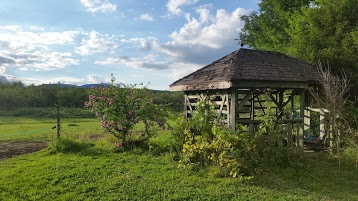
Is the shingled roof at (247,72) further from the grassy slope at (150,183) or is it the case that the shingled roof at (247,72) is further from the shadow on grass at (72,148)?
the shadow on grass at (72,148)

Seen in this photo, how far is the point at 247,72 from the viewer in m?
8.56

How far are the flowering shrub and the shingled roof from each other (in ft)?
4.63

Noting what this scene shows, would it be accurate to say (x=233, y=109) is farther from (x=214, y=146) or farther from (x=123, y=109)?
(x=123, y=109)

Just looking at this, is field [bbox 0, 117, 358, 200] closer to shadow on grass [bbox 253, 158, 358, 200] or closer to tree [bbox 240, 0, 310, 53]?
shadow on grass [bbox 253, 158, 358, 200]

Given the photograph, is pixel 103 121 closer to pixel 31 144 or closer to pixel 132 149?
pixel 132 149

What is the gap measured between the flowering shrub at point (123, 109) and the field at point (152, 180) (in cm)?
118

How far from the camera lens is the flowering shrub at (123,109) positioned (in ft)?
32.9

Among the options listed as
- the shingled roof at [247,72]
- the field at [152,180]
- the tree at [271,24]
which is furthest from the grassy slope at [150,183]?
the tree at [271,24]

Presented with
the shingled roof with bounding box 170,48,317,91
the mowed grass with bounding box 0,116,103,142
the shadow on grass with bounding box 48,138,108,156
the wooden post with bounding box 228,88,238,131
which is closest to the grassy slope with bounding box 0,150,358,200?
the shadow on grass with bounding box 48,138,108,156

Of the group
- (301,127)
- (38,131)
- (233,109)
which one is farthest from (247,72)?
(38,131)

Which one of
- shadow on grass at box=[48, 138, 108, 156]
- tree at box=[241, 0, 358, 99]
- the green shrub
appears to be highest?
tree at box=[241, 0, 358, 99]

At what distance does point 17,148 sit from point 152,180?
24.1ft

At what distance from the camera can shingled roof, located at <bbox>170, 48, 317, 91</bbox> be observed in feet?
27.4

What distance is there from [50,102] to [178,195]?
46108 millimetres
